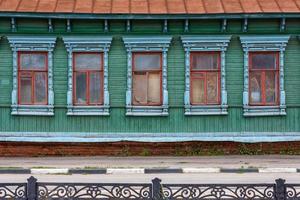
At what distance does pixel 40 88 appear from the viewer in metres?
20.9

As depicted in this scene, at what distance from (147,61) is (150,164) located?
3744 mm

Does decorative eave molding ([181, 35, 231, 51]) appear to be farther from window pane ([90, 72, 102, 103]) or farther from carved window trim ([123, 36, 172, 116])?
window pane ([90, 72, 102, 103])

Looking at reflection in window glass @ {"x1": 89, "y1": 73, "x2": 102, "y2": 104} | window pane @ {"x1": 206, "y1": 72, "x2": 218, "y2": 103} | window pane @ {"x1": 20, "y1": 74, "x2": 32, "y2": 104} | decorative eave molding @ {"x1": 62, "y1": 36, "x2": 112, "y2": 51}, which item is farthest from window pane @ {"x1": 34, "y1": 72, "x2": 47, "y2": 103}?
window pane @ {"x1": 206, "y1": 72, "x2": 218, "y2": 103}

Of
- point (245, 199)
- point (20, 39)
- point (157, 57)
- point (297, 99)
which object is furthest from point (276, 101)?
point (245, 199)

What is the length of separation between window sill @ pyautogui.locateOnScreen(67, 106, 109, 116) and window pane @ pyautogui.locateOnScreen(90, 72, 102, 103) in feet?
0.93

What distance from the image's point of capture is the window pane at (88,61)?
20.9 m

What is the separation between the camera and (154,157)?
20469mm

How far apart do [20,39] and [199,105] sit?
5.70m

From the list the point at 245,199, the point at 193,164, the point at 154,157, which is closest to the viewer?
the point at 245,199

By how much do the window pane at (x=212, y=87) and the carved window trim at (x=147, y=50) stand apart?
131 cm

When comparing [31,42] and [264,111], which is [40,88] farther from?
[264,111]

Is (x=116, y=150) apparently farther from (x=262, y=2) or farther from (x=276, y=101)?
(x=262, y=2)

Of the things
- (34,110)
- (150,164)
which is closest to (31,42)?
(34,110)

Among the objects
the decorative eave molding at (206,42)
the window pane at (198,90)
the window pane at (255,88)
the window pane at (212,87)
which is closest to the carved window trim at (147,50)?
the decorative eave molding at (206,42)
